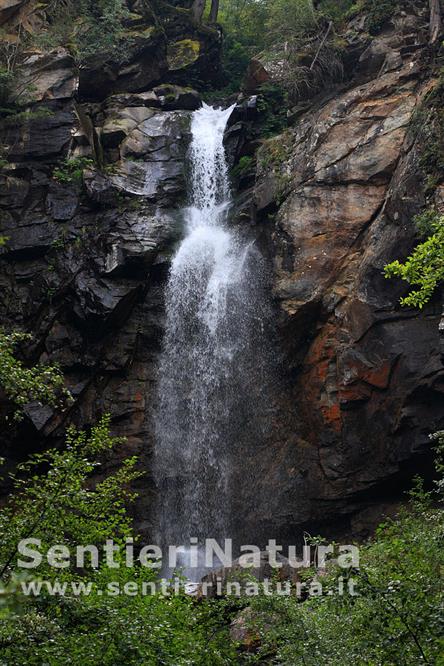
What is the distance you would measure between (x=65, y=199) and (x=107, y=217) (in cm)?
145

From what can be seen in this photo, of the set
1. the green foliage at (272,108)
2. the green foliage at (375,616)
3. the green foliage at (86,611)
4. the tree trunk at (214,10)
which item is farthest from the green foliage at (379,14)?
the green foliage at (86,611)

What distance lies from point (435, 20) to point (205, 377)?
12221mm

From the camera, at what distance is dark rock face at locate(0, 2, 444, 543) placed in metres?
17.1

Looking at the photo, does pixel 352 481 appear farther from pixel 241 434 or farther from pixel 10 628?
pixel 10 628

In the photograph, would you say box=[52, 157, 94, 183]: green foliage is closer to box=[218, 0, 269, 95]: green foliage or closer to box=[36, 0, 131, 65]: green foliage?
box=[36, 0, 131, 65]: green foliage

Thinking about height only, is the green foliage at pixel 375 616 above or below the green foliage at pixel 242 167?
below

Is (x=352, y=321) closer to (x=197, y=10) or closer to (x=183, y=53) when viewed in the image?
(x=183, y=53)

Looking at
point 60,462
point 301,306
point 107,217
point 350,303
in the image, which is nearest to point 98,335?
point 107,217

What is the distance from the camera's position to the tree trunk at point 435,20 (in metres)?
20.4

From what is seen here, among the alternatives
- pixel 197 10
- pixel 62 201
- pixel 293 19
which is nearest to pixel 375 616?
pixel 62 201

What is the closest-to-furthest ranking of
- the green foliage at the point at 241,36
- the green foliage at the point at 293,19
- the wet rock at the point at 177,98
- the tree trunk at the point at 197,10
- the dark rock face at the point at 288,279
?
the dark rock face at the point at 288,279 → the green foliage at the point at 293,19 → the wet rock at the point at 177,98 → the tree trunk at the point at 197,10 → the green foliage at the point at 241,36

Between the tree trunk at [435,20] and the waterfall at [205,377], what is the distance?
25.8 ft

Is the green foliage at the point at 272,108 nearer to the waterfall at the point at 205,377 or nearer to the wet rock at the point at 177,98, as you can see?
the wet rock at the point at 177,98

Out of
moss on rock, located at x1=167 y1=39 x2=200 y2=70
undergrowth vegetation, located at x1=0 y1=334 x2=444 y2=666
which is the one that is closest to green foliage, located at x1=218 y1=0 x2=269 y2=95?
moss on rock, located at x1=167 y1=39 x2=200 y2=70
